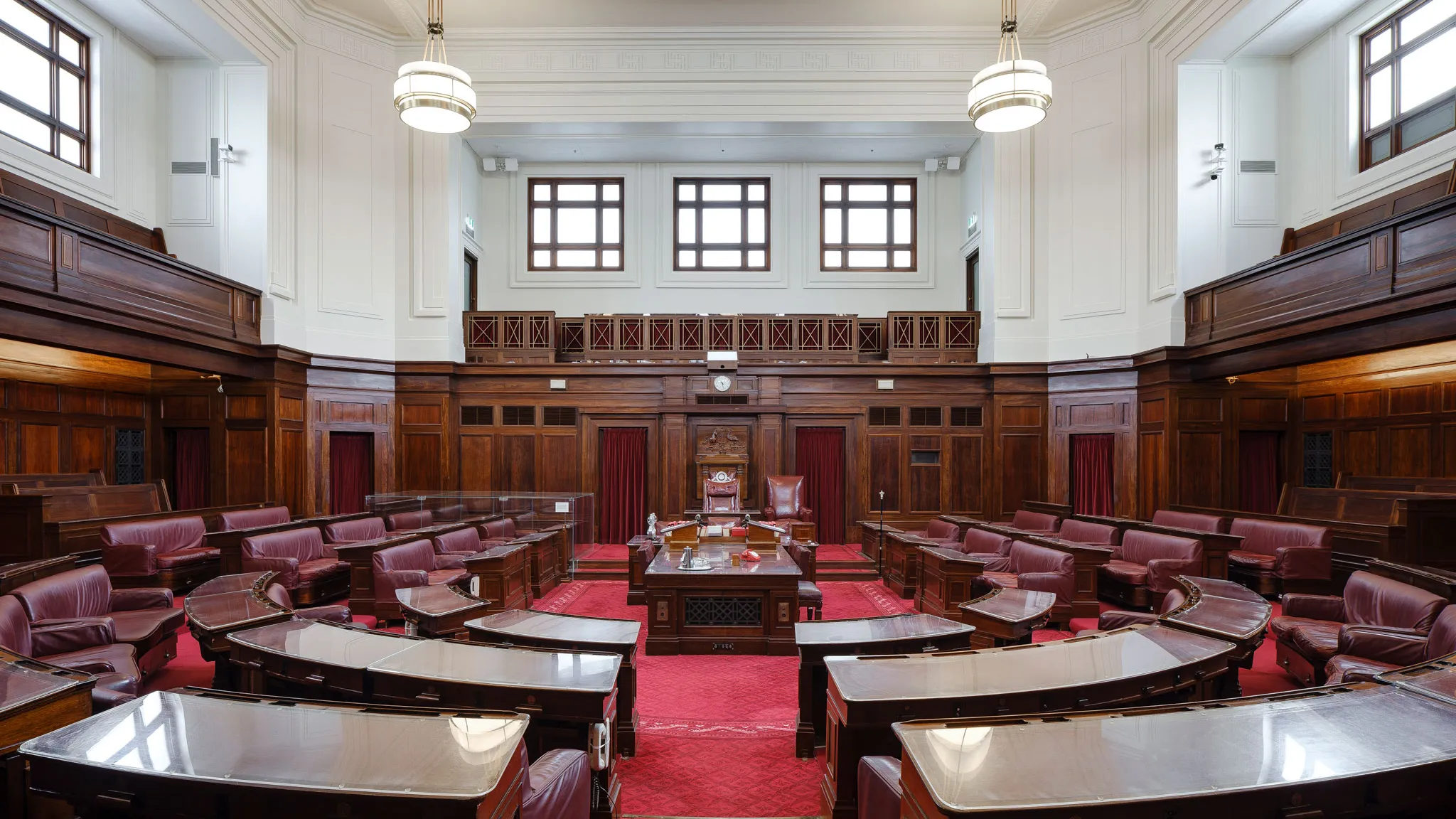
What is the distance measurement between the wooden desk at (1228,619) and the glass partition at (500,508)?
287 inches

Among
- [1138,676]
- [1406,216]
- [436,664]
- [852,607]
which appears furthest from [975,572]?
[1406,216]

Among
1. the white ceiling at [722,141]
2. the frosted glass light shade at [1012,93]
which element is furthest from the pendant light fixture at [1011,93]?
the white ceiling at [722,141]

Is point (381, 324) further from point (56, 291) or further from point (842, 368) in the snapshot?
point (842, 368)

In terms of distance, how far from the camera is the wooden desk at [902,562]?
774 cm

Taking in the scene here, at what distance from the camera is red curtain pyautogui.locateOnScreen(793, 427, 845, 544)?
460 inches

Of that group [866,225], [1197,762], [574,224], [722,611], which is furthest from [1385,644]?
[574,224]

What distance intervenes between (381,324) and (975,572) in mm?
10357

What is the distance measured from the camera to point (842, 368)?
11609mm

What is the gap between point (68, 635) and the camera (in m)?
4.16

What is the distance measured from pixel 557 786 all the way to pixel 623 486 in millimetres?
9479

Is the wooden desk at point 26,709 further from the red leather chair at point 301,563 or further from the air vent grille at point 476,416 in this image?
the air vent grille at point 476,416

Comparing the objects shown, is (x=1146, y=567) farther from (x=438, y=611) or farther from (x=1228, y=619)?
(x=438, y=611)

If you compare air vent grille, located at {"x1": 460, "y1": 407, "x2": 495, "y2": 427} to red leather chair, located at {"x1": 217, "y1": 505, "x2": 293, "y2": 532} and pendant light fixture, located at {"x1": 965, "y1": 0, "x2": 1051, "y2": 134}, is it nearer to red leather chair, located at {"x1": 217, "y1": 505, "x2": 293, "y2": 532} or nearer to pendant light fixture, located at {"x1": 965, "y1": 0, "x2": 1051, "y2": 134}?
red leather chair, located at {"x1": 217, "y1": 505, "x2": 293, "y2": 532}

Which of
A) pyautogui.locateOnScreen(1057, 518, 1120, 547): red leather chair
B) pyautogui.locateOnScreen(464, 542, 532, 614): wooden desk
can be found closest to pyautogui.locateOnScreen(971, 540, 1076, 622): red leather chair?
pyautogui.locateOnScreen(1057, 518, 1120, 547): red leather chair
